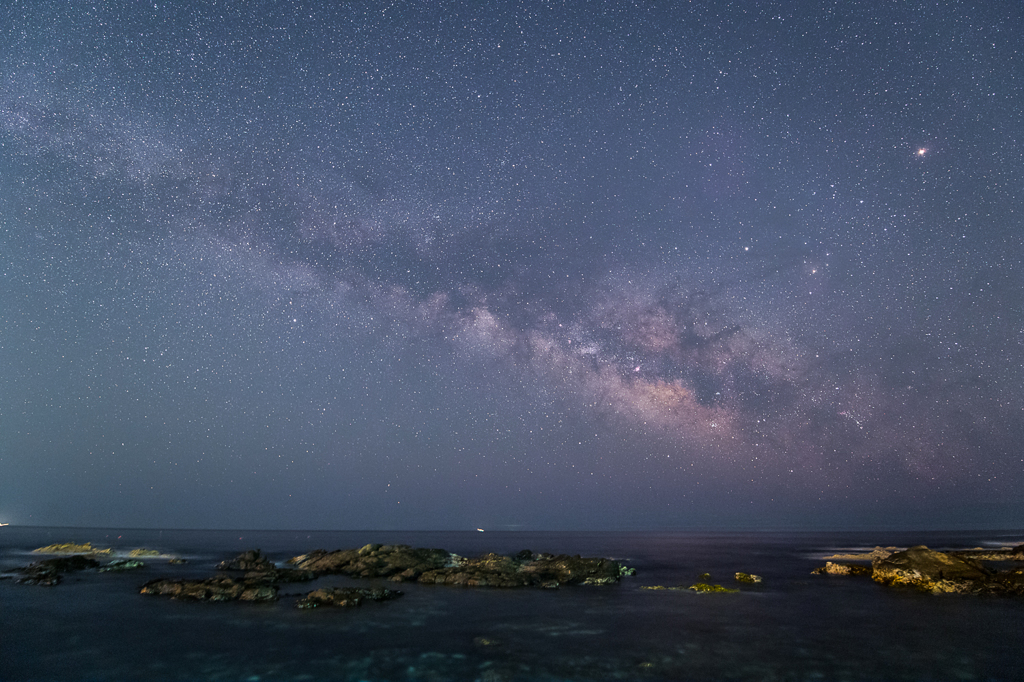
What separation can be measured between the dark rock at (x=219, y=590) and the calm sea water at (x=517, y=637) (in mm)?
1505

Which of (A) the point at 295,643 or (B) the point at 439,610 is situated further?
(B) the point at 439,610

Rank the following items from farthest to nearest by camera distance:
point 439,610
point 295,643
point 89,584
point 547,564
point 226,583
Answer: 1. point 547,564
2. point 89,584
3. point 226,583
4. point 439,610
5. point 295,643

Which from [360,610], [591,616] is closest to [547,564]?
[591,616]

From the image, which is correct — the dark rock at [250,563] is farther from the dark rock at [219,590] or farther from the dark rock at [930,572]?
the dark rock at [930,572]

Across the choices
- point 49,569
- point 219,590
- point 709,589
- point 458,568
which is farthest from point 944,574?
point 49,569

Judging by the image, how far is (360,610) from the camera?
38.8m

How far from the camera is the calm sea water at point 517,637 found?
25234 mm

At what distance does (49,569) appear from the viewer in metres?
60.3

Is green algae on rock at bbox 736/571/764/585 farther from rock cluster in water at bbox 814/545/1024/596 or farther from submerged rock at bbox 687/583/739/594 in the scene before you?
rock cluster in water at bbox 814/545/1024/596

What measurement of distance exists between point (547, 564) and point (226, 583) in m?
34.7

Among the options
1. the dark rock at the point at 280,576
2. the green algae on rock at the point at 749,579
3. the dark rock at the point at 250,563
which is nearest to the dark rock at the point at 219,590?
the dark rock at the point at 280,576

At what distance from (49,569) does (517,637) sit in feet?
203

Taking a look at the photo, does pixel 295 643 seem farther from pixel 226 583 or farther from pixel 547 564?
pixel 547 564

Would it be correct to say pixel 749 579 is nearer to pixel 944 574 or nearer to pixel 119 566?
pixel 944 574
